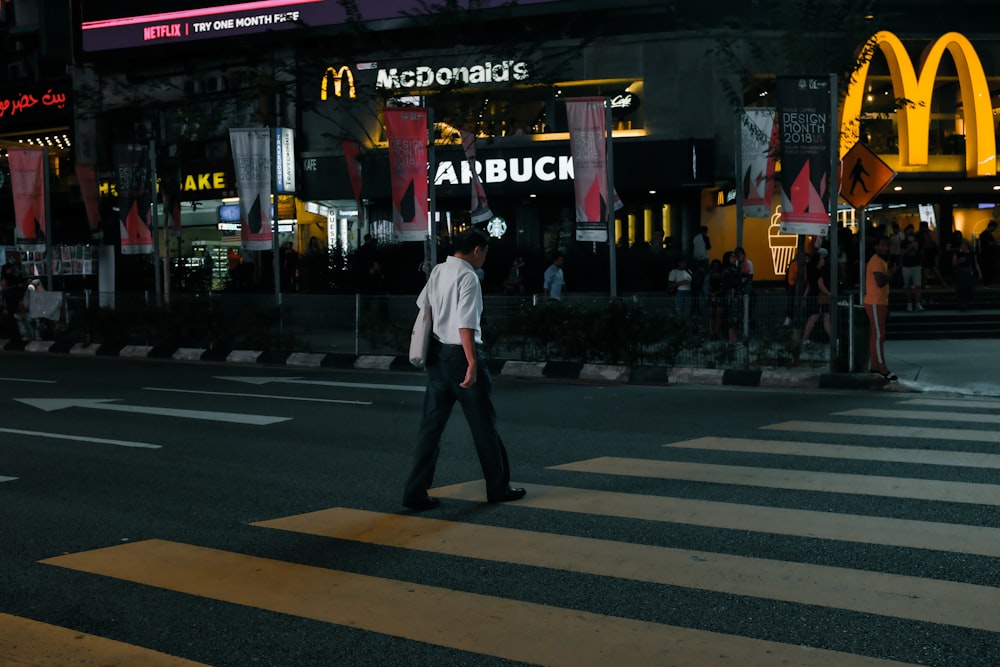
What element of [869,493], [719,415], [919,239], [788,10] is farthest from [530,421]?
[919,239]

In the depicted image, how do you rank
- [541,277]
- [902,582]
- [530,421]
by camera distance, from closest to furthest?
1. [902,582]
2. [530,421]
3. [541,277]

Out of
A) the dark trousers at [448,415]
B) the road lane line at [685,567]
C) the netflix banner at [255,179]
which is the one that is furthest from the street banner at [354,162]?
the road lane line at [685,567]

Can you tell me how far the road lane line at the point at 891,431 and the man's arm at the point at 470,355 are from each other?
4.42 m

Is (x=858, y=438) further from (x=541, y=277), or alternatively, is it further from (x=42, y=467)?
(x=541, y=277)

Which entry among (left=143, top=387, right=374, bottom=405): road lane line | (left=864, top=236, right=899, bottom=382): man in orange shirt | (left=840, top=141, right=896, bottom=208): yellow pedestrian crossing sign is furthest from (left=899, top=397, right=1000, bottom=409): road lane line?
(left=143, top=387, right=374, bottom=405): road lane line

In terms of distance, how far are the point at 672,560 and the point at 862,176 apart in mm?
10622

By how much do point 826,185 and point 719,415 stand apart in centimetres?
548

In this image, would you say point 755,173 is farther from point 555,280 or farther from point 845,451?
point 845,451

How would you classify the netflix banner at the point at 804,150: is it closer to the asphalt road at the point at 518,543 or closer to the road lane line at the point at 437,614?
the asphalt road at the point at 518,543

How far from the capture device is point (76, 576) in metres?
5.87

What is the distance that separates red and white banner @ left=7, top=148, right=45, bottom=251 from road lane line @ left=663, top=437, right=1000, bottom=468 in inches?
830

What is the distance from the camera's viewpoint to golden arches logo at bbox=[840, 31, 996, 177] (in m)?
28.6

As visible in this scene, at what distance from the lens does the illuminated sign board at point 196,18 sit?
1469 inches

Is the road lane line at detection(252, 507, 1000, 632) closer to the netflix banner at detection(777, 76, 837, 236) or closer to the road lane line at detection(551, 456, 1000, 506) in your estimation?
the road lane line at detection(551, 456, 1000, 506)
